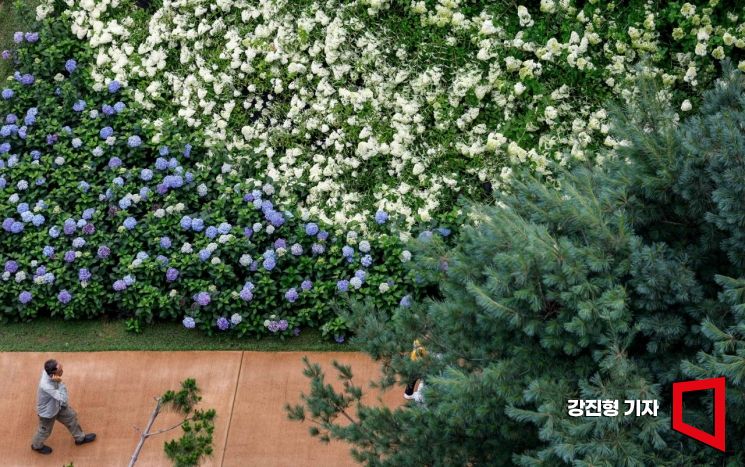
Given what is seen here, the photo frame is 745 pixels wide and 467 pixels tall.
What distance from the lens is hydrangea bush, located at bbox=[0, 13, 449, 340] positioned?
8.42 meters

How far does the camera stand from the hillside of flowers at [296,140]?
830cm

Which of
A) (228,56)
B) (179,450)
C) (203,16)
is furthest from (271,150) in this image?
(179,450)

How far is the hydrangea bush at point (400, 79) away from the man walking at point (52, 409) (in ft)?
8.61

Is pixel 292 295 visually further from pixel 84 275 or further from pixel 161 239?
pixel 84 275

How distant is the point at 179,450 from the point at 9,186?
14.2ft

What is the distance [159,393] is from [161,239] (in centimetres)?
138

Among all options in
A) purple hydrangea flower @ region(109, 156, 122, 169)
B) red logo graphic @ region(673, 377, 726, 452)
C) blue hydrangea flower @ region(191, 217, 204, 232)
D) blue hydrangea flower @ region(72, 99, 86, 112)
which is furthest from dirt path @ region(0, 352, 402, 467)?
red logo graphic @ region(673, 377, 726, 452)

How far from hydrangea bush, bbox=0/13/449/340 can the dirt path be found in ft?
1.15

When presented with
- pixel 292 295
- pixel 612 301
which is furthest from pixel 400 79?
pixel 612 301

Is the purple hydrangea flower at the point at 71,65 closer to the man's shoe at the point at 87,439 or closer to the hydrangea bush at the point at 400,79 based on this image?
the hydrangea bush at the point at 400,79

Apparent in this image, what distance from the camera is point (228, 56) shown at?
9422mm

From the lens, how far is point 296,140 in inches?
357

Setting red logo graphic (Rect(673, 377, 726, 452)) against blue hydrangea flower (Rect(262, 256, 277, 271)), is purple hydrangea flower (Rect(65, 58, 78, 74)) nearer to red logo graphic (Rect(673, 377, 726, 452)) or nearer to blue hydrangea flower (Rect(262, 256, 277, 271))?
blue hydrangea flower (Rect(262, 256, 277, 271))

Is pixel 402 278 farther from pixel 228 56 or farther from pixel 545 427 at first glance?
pixel 545 427
